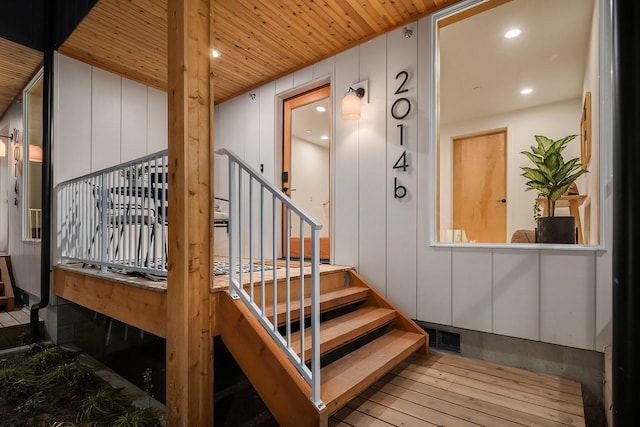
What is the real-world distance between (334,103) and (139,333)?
324 centimetres

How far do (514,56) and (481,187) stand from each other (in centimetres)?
224

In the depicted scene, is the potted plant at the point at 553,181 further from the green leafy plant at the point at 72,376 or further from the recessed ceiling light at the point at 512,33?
the green leafy plant at the point at 72,376

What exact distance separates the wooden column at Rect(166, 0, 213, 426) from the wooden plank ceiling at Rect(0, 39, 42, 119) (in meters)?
2.71

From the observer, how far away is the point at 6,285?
14.4 ft

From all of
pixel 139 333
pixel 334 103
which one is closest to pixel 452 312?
pixel 334 103

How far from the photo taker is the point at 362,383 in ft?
6.33

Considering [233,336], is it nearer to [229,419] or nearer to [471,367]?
[229,419]

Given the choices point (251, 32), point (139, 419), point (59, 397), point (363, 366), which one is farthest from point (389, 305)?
point (251, 32)

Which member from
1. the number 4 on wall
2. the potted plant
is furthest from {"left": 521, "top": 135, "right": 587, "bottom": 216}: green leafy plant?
the number 4 on wall

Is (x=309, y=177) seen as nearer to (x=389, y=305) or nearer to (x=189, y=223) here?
(x=389, y=305)

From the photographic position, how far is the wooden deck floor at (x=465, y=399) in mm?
1770

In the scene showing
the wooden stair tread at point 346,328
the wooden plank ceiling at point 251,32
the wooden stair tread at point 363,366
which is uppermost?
the wooden plank ceiling at point 251,32

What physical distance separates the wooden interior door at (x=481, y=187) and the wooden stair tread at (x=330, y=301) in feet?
9.62

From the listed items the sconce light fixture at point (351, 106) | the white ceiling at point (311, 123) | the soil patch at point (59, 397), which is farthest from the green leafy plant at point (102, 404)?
the white ceiling at point (311, 123)
